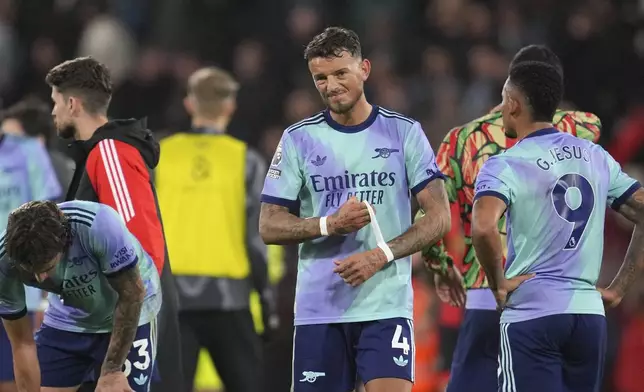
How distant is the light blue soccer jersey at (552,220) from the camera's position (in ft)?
19.2

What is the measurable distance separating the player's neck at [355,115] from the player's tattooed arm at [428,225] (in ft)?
1.52

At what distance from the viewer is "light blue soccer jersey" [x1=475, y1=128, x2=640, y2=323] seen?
231 inches

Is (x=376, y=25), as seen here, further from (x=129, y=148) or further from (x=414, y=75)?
(x=129, y=148)

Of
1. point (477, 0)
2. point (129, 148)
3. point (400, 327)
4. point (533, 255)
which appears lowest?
point (400, 327)

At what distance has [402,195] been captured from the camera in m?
6.32

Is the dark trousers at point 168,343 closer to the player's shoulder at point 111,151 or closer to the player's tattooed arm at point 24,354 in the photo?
the player's shoulder at point 111,151

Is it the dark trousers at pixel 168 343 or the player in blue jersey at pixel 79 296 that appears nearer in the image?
the player in blue jersey at pixel 79 296

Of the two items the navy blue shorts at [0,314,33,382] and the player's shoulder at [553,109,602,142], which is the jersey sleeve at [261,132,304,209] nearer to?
the player's shoulder at [553,109,602,142]

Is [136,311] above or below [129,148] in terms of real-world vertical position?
below

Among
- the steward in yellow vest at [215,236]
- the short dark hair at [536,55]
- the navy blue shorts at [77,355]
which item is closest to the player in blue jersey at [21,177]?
the steward in yellow vest at [215,236]

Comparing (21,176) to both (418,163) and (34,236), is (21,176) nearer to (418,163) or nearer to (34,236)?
(34,236)

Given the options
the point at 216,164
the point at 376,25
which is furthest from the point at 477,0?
the point at 216,164

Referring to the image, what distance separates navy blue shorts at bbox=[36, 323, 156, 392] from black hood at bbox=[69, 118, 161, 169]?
976 mm

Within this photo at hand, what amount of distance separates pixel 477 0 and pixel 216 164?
698 cm
